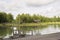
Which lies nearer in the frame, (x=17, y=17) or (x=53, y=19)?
(x=17, y=17)

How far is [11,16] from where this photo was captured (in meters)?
116

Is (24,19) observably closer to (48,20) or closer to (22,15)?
(22,15)

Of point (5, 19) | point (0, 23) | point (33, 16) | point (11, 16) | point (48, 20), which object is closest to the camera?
point (0, 23)

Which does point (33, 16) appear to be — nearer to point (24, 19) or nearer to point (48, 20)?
point (24, 19)

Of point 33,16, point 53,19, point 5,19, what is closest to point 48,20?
point 53,19

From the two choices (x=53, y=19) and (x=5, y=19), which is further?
(x=53, y=19)

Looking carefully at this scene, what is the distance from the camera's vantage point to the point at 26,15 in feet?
399

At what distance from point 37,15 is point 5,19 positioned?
38.8m

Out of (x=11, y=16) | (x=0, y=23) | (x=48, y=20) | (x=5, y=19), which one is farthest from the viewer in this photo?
(x=48, y=20)

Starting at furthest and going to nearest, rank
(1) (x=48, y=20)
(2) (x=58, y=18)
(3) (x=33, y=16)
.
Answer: (2) (x=58, y=18), (1) (x=48, y=20), (3) (x=33, y=16)

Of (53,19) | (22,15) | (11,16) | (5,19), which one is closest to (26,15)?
(22,15)

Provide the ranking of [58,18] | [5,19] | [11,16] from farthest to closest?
[58,18] < [11,16] < [5,19]

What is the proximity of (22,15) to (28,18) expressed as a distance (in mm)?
5330

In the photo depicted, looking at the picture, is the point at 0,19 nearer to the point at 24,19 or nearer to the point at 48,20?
the point at 24,19
